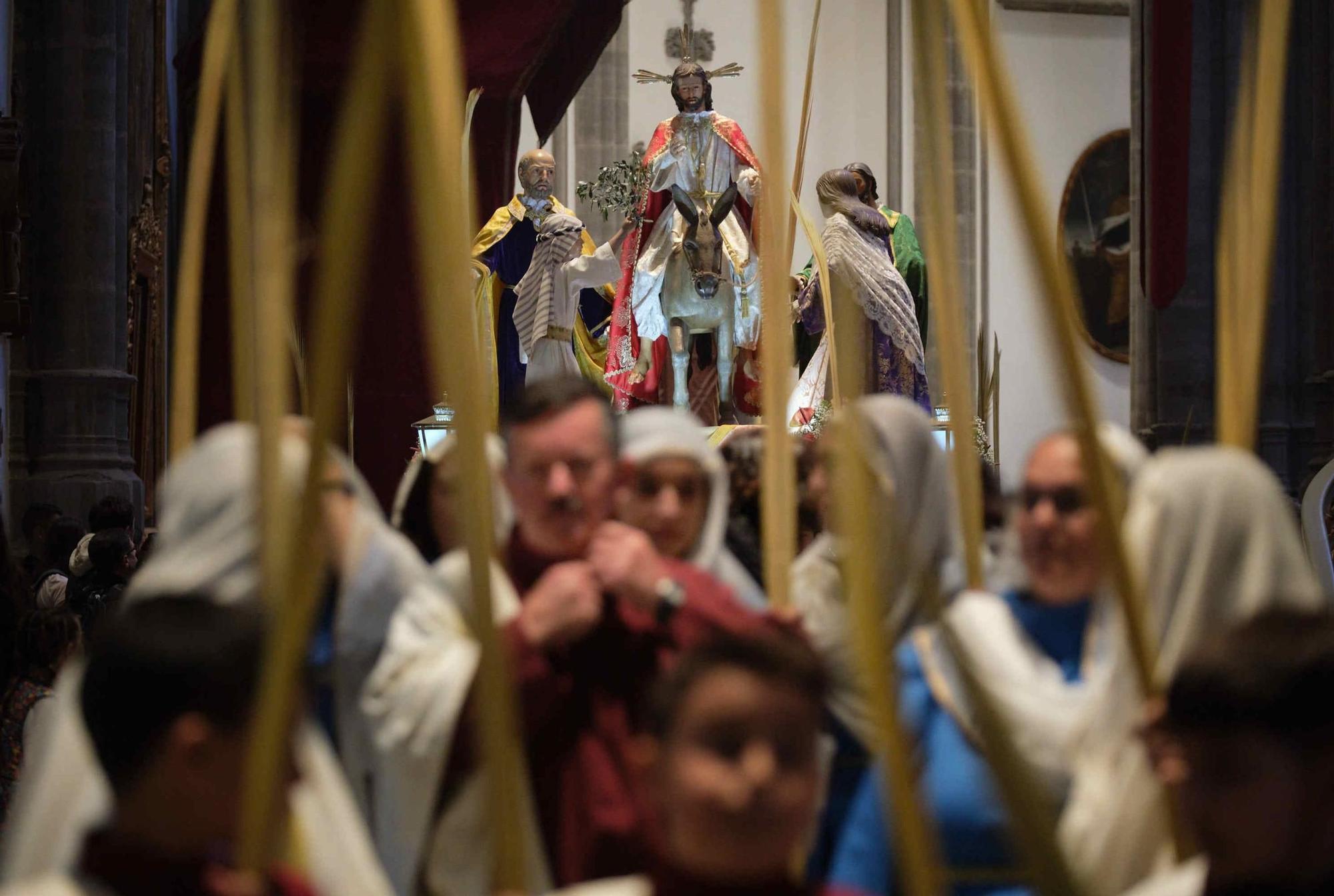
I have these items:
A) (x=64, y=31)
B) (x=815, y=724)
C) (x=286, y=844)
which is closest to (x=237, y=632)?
(x=286, y=844)

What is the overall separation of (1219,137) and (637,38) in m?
9.23

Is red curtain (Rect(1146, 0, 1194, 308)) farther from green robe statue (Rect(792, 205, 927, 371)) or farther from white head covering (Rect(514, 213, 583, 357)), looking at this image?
white head covering (Rect(514, 213, 583, 357))

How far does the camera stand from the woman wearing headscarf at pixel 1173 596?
1673 millimetres

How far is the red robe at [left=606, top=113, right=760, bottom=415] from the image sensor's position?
33.8ft

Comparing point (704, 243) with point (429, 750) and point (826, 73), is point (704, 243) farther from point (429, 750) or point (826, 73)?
point (826, 73)

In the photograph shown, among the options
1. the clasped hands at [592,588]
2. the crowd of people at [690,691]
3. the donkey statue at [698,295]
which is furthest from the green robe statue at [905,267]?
the clasped hands at [592,588]

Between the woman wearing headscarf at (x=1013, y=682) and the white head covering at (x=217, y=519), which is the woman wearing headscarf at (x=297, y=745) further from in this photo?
the woman wearing headscarf at (x=1013, y=682)

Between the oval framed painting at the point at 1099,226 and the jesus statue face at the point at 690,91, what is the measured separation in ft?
33.9

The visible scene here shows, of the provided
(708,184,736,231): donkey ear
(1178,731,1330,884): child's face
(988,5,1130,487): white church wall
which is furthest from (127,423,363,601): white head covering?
(988,5,1130,487): white church wall

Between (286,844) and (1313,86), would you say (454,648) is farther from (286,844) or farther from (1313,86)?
(1313,86)

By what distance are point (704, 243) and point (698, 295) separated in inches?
11.3

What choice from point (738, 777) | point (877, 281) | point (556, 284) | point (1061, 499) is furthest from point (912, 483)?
point (556, 284)

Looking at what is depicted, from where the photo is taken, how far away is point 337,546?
1.99 m

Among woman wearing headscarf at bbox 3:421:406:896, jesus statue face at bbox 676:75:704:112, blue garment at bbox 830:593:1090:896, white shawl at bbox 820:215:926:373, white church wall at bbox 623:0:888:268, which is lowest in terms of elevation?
blue garment at bbox 830:593:1090:896
